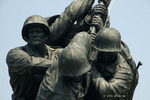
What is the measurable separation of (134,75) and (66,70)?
5.68 ft

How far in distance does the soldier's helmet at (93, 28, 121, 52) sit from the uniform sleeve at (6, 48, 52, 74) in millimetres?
914

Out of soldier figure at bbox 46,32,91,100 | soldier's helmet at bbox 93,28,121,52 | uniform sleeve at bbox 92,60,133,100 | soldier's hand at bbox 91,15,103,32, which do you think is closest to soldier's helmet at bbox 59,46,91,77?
soldier figure at bbox 46,32,91,100

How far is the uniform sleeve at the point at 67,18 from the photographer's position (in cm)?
1151

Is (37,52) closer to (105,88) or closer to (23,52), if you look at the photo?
(23,52)

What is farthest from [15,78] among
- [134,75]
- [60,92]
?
[134,75]

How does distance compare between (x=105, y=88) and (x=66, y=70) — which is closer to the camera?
(x=66, y=70)

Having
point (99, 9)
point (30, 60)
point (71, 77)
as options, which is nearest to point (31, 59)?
point (30, 60)

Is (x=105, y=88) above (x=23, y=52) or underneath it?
underneath

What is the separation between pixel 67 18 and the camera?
11547 mm

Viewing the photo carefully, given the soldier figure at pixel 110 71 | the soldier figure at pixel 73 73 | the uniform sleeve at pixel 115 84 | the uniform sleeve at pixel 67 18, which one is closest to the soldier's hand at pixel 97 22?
the uniform sleeve at pixel 67 18

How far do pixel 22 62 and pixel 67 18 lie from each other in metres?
1.67

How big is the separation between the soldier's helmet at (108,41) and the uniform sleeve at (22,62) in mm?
914

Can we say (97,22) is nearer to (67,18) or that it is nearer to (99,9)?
(99,9)

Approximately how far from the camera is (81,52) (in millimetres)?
9500
